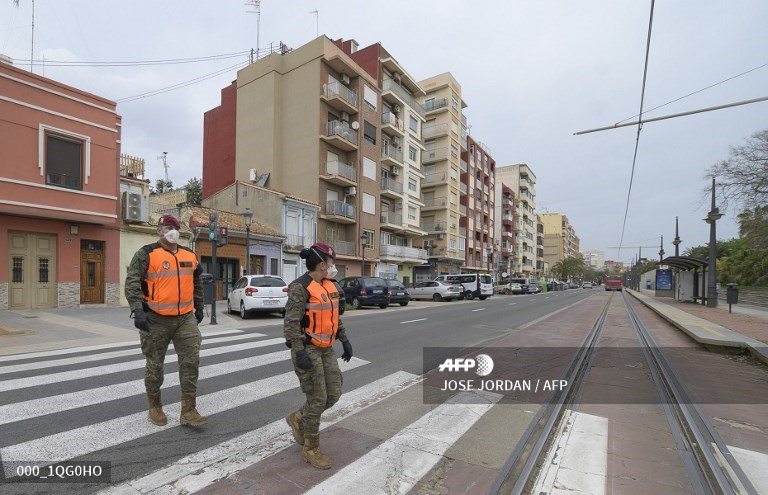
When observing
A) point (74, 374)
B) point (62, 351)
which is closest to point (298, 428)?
point (74, 374)

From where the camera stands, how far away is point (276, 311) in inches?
617

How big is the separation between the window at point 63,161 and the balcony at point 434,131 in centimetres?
3848

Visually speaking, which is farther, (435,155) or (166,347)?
(435,155)

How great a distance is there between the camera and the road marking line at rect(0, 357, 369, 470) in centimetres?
327

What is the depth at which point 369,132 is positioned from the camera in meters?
33.8

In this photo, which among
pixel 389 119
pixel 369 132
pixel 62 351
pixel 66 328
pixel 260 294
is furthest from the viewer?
pixel 389 119

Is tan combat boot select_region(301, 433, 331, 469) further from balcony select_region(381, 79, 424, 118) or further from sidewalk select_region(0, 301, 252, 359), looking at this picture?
balcony select_region(381, 79, 424, 118)

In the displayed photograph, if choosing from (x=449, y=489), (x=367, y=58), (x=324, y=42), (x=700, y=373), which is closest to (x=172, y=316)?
(x=449, y=489)

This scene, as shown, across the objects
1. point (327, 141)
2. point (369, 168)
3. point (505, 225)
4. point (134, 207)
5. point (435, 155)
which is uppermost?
point (435, 155)

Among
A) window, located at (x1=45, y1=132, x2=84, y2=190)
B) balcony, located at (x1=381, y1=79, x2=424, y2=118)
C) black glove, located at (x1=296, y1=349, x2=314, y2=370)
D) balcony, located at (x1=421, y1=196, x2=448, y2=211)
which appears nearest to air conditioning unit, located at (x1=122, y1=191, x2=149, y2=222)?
window, located at (x1=45, y1=132, x2=84, y2=190)

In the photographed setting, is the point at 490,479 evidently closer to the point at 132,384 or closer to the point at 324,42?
the point at 132,384

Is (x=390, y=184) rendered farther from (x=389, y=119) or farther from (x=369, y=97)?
(x=369, y=97)

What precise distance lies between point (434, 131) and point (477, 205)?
13.1 m

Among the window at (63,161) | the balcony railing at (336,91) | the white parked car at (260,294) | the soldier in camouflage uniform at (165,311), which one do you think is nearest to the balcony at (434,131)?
the balcony railing at (336,91)
